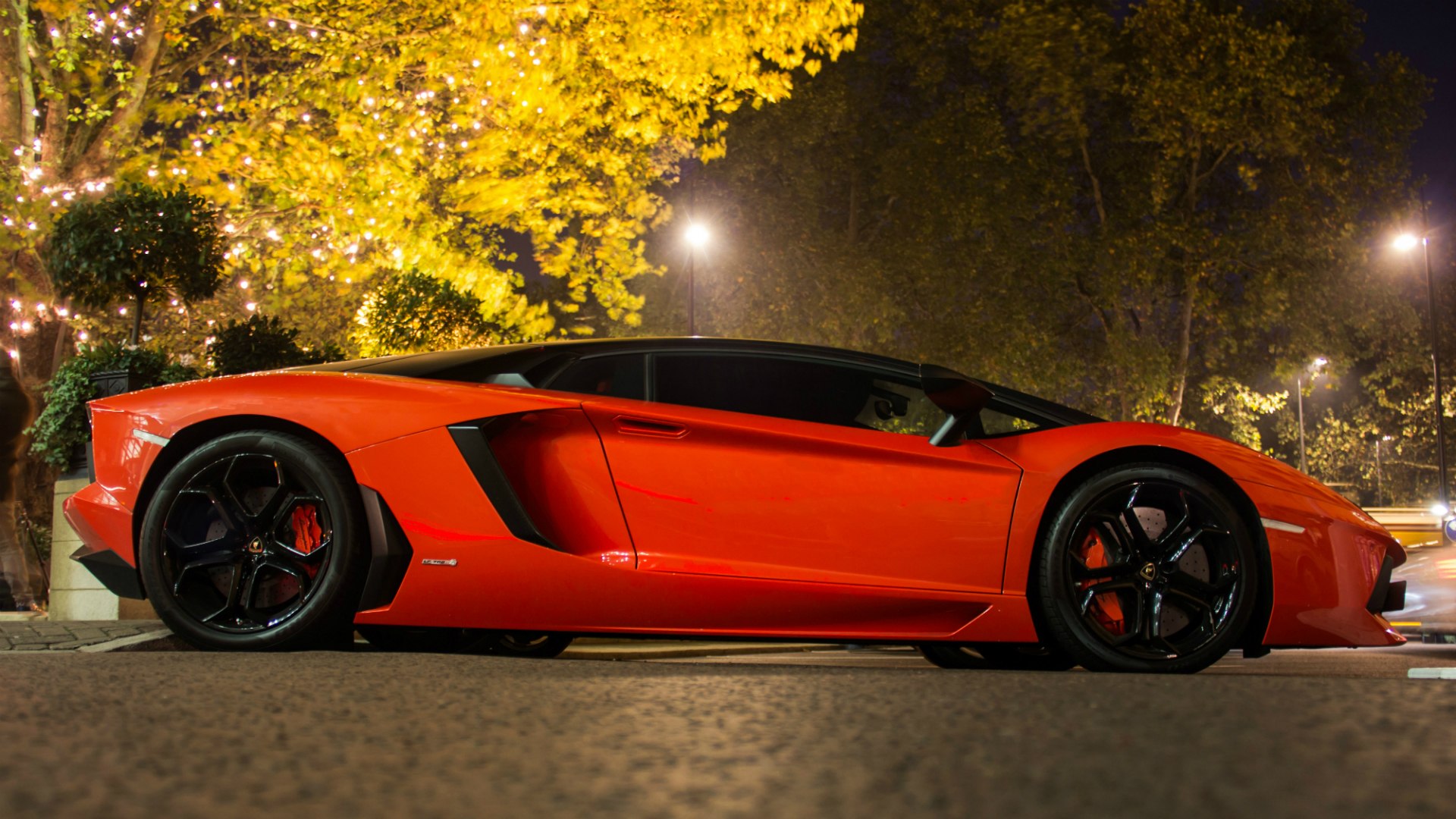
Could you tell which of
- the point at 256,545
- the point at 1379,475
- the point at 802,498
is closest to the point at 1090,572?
the point at 802,498

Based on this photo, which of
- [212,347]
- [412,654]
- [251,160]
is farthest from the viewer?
[251,160]

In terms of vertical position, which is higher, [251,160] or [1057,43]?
[1057,43]

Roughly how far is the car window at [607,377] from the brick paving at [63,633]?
10.0ft

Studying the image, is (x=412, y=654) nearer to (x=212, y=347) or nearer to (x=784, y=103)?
(x=212, y=347)

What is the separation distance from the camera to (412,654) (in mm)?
3984

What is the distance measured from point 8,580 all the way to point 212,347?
2.98 metres

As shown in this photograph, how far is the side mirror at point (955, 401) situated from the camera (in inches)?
163

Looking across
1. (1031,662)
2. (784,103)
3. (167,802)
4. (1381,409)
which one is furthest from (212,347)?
(1381,409)

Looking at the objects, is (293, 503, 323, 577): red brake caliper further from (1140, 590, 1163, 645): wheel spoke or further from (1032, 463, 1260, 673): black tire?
(1140, 590, 1163, 645): wheel spoke

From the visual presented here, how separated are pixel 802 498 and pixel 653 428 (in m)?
0.54

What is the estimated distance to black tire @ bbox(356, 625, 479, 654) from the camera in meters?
4.79

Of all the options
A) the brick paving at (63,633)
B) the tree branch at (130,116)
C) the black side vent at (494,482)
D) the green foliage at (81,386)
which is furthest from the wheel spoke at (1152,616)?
the tree branch at (130,116)

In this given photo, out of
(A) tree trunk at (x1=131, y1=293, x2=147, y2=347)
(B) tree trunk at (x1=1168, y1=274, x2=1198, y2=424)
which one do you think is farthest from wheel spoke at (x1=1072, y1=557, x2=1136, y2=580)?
(B) tree trunk at (x1=1168, y1=274, x2=1198, y2=424)

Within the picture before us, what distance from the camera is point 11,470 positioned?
10.3m
